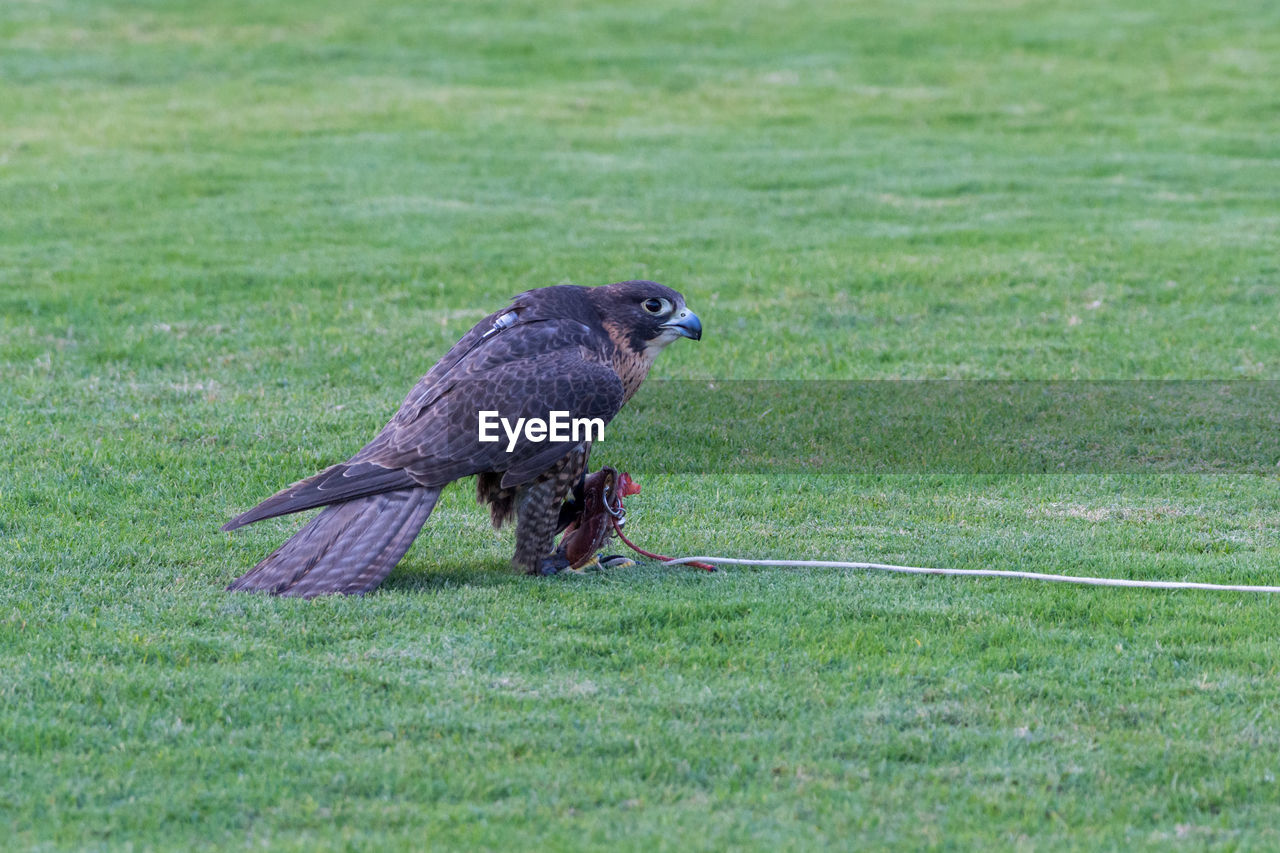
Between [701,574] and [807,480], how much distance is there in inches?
82.4

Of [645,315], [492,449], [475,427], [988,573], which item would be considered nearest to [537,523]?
[492,449]

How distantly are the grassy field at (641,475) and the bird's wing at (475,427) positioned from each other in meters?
0.52

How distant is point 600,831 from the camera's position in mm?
4762

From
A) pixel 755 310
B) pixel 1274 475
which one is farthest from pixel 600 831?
pixel 755 310

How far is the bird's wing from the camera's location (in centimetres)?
715

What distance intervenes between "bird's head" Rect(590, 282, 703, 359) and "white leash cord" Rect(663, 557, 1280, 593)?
111 cm

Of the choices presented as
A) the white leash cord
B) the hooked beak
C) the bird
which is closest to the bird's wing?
the bird

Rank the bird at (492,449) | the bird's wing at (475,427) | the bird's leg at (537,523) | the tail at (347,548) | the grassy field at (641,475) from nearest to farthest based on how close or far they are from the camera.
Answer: the grassy field at (641,475)
the tail at (347,548)
the bird at (492,449)
the bird's wing at (475,427)
the bird's leg at (537,523)

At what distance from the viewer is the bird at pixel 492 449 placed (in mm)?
7012

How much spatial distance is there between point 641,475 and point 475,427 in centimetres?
240

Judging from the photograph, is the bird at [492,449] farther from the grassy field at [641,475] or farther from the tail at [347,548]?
the grassy field at [641,475]

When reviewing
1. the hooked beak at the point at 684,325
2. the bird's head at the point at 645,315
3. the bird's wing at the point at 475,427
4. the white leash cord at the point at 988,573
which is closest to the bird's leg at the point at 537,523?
the bird's wing at the point at 475,427

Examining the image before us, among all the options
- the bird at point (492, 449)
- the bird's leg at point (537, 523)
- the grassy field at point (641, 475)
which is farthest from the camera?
the bird's leg at point (537, 523)

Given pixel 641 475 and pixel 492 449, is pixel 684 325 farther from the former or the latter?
pixel 641 475
